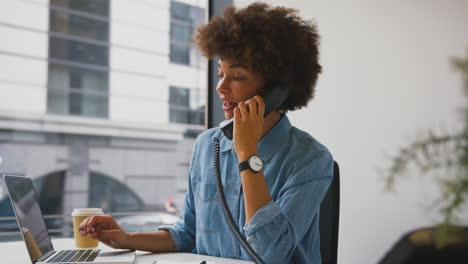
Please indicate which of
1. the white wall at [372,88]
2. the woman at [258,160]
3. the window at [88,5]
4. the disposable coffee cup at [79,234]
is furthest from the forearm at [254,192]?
the window at [88,5]

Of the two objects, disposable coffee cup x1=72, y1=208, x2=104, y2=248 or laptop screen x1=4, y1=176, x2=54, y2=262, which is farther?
disposable coffee cup x1=72, y1=208, x2=104, y2=248

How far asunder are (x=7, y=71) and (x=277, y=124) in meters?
5.09

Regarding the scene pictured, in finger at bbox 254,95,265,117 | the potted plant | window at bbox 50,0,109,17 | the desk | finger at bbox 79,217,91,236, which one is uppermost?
window at bbox 50,0,109,17

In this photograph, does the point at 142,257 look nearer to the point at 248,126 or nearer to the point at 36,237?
the point at 36,237

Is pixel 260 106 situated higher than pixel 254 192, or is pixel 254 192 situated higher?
pixel 260 106

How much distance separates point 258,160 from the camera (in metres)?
1.01

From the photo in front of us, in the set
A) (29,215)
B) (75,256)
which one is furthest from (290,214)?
(29,215)

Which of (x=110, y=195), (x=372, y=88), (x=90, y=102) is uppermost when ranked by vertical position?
(x=90, y=102)

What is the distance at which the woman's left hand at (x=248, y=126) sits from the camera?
1.03 meters

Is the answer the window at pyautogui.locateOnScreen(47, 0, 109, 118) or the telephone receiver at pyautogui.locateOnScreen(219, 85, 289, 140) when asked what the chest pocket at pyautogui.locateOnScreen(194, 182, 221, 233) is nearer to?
the telephone receiver at pyautogui.locateOnScreen(219, 85, 289, 140)

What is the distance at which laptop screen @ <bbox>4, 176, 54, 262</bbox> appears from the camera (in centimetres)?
93

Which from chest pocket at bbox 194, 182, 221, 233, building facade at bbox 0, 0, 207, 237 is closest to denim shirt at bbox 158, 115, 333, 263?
Result: chest pocket at bbox 194, 182, 221, 233

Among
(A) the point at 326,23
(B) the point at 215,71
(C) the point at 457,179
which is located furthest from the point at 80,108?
(C) the point at 457,179

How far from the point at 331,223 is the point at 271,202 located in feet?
0.99
